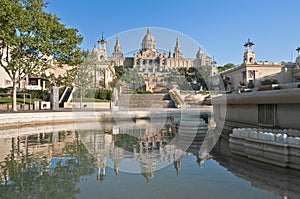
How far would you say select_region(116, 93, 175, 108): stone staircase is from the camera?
45.3 m

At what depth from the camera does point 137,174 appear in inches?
318

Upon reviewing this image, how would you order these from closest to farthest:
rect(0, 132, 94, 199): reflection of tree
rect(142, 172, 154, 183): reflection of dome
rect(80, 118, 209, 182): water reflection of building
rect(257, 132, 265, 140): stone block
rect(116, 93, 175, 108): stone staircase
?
1. rect(0, 132, 94, 199): reflection of tree
2. rect(142, 172, 154, 183): reflection of dome
3. rect(257, 132, 265, 140): stone block
4. rect(80, 118, 209, 182): water reflection of building
5. rect(116, 93, 175, 108): stone staircase

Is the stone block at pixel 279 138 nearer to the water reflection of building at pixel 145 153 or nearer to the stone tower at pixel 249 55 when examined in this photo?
the water reflection of building at pixel 145 153

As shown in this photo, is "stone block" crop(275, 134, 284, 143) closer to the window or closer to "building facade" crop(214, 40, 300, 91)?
the window

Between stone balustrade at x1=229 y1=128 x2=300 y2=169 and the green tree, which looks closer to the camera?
stone balustrade at x1=229 y1=128 x2=300 y2=169

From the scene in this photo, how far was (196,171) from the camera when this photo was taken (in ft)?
27.5

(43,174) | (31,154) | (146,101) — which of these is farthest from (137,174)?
(146,101)

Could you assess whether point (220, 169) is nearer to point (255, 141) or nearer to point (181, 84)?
point (255, 141)

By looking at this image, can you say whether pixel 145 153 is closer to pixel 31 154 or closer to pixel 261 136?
pixel 31 154

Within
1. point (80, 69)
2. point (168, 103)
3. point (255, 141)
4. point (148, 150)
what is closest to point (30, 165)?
point (148, 150)

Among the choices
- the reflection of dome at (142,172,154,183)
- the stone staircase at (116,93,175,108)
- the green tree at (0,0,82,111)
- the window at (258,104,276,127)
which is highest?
the green tree at (0,0,82,111)

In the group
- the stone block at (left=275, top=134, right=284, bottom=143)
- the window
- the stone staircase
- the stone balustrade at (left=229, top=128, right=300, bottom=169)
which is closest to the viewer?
the stone balustrade at (left=229, top=128, right=300, bottom=169)

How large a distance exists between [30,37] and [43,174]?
67.4ft

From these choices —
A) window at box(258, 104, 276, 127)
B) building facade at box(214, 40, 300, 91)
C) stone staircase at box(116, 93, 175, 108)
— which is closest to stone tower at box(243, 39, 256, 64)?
building facade at box(214, 40, 300, 91)
